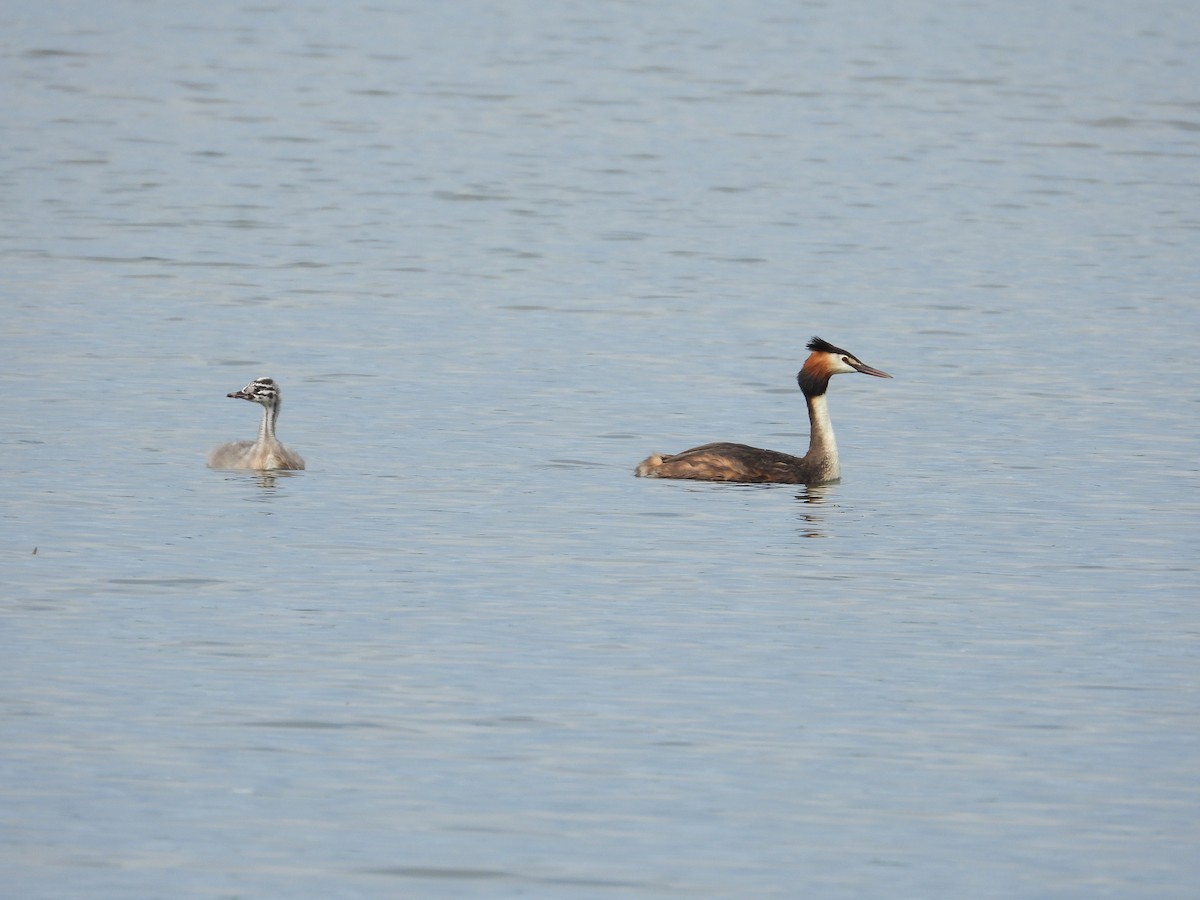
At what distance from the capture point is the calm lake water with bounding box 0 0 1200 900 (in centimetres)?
1005

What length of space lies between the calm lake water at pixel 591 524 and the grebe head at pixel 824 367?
0.81 meters

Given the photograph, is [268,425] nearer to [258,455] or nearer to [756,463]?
[258,455]

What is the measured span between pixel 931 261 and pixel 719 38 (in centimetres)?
3330

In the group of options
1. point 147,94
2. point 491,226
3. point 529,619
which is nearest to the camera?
point 529,619

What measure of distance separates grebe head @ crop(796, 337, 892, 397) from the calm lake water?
81cm

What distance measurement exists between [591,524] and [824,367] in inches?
159

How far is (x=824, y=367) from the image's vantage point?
64.6 feet

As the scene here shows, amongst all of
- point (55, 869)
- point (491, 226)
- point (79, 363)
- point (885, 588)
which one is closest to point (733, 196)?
point (491, 226)

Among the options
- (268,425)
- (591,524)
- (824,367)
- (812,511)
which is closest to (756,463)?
(812,511)

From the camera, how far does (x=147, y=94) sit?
159 feet

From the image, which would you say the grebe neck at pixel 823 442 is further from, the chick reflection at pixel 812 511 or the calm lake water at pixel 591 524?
the calm lake water at pixel 591 524

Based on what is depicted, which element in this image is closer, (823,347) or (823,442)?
(823,442)

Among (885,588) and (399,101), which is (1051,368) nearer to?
(885,588)

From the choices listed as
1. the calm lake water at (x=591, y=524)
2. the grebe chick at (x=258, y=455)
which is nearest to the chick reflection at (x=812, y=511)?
the calm lake water at (x=591, y=524)
